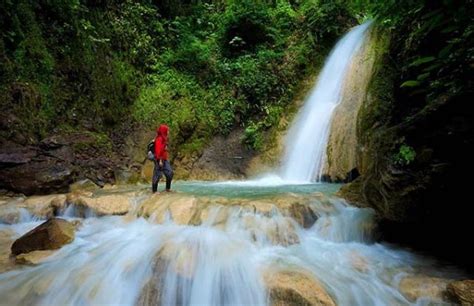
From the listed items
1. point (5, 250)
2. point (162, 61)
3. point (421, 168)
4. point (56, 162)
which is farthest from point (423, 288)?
point (162, 61)

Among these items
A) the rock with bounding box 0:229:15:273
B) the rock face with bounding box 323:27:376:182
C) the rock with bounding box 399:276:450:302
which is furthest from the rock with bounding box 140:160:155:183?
the rock with bounding box 399:276:450:302

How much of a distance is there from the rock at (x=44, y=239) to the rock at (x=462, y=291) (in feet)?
15.8

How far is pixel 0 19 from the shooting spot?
8383mm

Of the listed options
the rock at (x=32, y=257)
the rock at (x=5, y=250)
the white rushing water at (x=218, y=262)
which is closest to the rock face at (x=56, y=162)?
the rock at (x=5, y=250)

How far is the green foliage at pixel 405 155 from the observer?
13.8ft

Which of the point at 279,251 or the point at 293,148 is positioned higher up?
the point at 293,148

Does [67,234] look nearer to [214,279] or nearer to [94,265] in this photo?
[94,265]

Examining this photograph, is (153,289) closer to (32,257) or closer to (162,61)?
(32,257)

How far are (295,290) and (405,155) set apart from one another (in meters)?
2.07

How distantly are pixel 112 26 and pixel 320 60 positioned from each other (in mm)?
7173

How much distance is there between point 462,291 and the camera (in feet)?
11.5

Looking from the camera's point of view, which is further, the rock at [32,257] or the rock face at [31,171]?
the rock face at [31,171]

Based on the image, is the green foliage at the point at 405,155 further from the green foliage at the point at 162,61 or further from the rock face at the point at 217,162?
→ the green foliage at the point at 162,61

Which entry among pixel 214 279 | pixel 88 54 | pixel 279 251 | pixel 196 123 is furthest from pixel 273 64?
pixel 214 279
